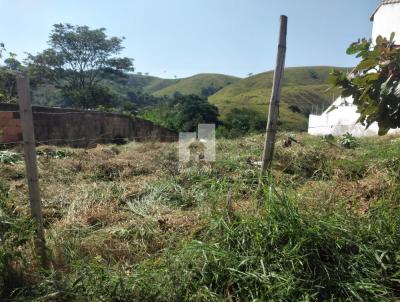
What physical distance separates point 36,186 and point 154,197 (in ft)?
4.58

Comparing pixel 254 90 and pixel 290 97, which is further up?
pixel 254 90

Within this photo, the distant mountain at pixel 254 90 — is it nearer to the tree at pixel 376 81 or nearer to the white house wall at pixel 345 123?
the white house wall at pixel 345 123

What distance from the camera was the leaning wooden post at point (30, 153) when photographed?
248 centimetres

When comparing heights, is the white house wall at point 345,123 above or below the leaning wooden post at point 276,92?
below

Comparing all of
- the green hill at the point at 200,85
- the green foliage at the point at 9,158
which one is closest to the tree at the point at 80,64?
the green foliage at the point at 9,158

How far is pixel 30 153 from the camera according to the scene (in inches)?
99.7

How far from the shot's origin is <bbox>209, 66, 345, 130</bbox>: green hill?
4322 cm

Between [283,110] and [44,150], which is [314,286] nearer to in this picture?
[44,150]

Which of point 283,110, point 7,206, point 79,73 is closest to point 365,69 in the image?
point 7,206

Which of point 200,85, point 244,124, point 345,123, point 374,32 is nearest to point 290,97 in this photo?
point 244,124

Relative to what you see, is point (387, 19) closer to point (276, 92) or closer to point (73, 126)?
point (73, 126)

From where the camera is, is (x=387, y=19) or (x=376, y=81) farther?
(x=387, y=19)

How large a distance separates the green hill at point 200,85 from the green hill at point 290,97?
33.8ft

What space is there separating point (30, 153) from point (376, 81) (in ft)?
7.67
